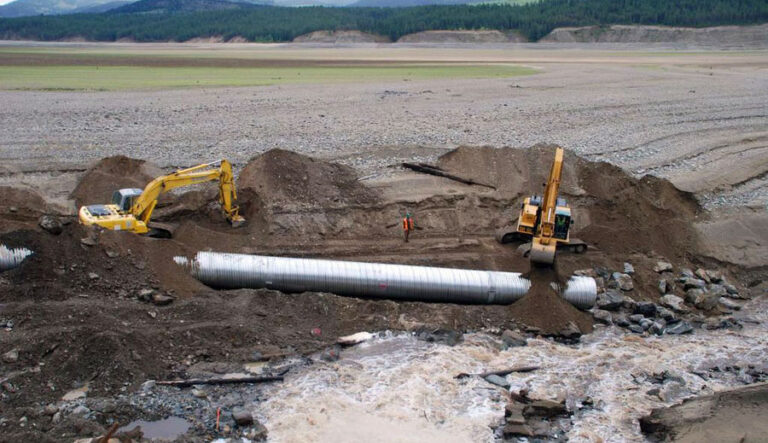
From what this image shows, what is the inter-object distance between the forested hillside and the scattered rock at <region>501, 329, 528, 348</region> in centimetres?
11722

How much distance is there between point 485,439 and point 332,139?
21.3m

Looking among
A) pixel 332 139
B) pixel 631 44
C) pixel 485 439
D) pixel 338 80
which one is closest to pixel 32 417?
pixel 485 439

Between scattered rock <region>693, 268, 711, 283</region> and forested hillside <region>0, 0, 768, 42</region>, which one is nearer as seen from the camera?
scattered rock <region>693, 268, 711, 283</region>

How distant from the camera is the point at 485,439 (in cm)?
1278

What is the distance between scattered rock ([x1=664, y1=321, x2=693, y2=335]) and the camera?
57.4 ft

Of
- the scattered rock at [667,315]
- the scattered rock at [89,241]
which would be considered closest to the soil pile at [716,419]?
the scattered rock at [667,315]

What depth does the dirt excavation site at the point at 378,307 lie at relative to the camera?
1312cm

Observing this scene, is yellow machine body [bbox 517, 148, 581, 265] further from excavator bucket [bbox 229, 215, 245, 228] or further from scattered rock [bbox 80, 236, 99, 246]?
scattered rock [bbox 80, 236, 99, 246]

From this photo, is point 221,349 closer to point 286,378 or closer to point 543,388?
point 286,378

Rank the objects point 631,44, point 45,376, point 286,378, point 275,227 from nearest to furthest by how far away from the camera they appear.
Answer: point 45,376 → point 286,378 → point 275,227 → point 631,44

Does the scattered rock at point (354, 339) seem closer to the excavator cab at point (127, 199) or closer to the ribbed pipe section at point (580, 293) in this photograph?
the ribbed pipe section at point (580, 293)

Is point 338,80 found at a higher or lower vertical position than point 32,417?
higher

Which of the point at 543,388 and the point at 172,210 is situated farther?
the point at 172,210

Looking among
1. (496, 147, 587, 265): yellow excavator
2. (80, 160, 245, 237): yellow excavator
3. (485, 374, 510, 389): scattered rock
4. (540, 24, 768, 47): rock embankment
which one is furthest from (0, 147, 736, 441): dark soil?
(540, 24, 768, 47): rock embankment
